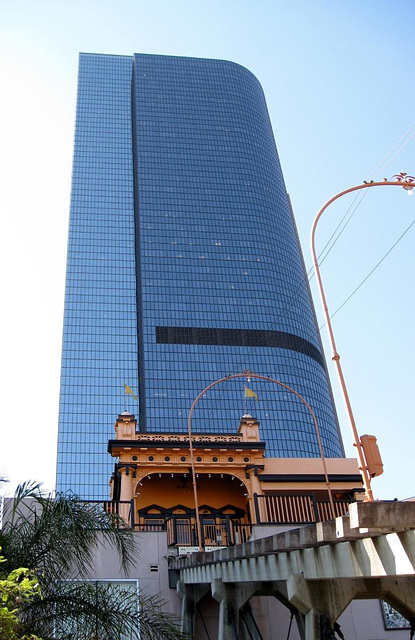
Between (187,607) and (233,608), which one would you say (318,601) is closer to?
(233,608)

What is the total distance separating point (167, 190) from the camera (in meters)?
170

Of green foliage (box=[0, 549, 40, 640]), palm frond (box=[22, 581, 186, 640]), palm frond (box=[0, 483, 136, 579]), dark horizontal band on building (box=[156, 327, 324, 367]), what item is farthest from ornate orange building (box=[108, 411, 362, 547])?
dark horizontal band on building (box=[156, 327, 324, 367])

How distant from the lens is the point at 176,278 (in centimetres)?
15675

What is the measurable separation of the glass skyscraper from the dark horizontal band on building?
0.27 m

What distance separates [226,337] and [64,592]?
439 feet

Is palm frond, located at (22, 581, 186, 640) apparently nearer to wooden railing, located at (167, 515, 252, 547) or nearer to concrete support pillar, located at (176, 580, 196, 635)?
concrete support pillar, located at (176, 580, 196, 635)

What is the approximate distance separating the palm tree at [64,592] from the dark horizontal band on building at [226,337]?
427 feet

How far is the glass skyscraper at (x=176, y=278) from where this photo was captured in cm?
13875

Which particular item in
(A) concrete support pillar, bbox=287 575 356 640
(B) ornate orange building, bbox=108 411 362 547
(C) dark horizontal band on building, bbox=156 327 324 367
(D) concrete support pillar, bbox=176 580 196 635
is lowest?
(A) concrete support pillar, bbox=287 575 356 640

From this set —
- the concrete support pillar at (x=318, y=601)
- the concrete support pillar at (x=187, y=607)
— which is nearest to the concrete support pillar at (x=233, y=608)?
the concrete support pillar at (x=187, y=607)

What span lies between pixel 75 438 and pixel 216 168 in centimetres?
8455

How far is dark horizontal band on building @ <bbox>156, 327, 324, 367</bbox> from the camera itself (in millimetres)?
146625

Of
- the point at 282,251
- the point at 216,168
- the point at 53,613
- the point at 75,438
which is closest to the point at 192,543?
the point at 53,613

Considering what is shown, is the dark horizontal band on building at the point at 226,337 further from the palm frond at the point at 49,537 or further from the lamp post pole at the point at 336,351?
the lamp post pole at the point at 336,351
